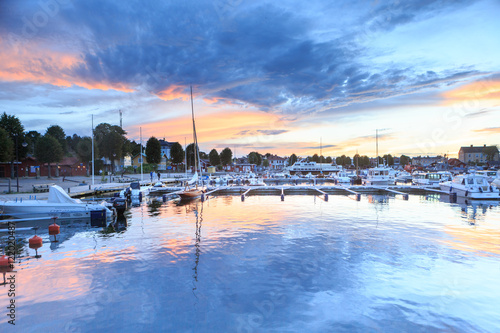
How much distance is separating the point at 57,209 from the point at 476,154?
20173cm

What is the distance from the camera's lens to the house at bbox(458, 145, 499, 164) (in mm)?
155413

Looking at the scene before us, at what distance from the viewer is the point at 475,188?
4181cm

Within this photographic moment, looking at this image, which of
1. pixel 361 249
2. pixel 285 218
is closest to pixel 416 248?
pixel 361 249

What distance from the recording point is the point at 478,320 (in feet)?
31.1

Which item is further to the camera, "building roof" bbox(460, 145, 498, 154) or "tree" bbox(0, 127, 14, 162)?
"building roof" bbox(460, 145, 498, 154)

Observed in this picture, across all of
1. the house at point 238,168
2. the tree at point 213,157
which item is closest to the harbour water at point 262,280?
the tree at point 213,157

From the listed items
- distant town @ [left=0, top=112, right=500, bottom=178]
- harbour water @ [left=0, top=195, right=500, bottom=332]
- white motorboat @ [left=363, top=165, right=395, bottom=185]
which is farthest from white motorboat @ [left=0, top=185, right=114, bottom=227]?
white motorboat @ [left=363, top=165, right=395, bottom=185]

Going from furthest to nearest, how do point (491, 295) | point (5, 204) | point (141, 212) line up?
point (141, 212) < point (5, 204) < point (491, 295)

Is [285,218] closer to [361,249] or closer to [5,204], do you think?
[361,249]

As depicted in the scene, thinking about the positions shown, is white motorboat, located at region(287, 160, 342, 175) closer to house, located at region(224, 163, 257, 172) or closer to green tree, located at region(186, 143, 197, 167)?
house, located at region(224, 163, 257, 172)

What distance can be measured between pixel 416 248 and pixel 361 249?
348cm

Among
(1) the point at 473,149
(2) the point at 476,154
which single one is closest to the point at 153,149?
(2) the point at 476,154

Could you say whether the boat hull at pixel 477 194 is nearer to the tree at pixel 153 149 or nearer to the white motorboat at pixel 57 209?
the white motorboat at pixel 57 209

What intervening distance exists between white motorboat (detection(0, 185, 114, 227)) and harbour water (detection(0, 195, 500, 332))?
11.6 feet
